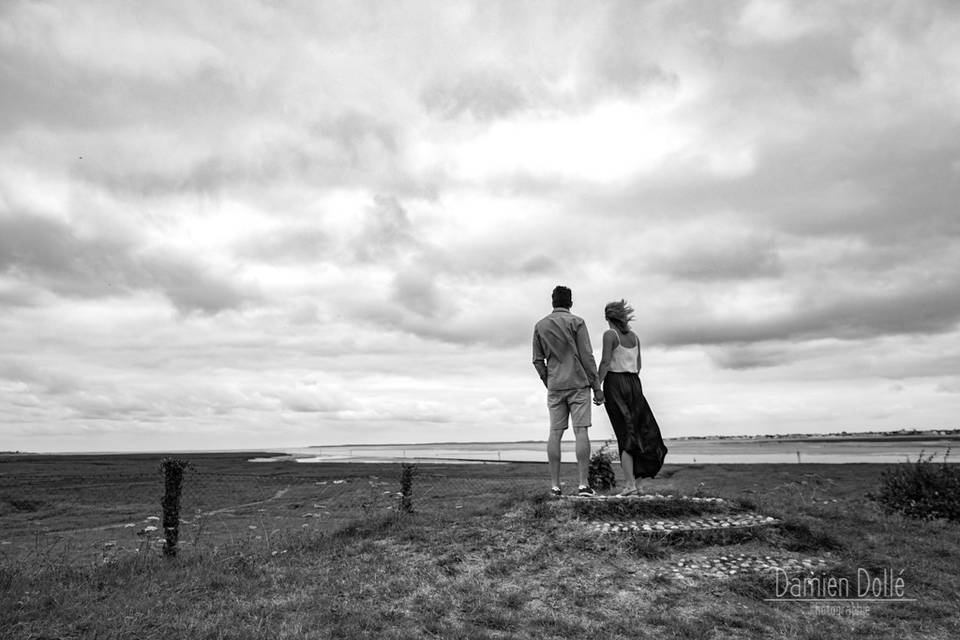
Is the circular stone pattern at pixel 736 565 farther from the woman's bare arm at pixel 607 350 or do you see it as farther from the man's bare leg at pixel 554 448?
the woman's bare arm at pixel 607 350

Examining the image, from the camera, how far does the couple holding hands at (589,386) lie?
871cm

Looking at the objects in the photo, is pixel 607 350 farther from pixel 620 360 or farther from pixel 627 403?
pixel 627 403

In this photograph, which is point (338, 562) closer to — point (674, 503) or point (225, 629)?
point (225, 629)

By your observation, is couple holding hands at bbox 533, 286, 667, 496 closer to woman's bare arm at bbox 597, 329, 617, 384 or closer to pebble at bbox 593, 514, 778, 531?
woman's bare arm at bbox 597, 329, 617, 384

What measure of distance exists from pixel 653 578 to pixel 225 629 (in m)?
4.25

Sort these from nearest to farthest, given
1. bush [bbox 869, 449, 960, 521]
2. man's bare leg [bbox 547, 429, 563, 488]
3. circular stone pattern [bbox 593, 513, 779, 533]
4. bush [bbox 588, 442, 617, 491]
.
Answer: circular stone pattern [bbox 593, 513, 779, 533]
man's bare leg [bbox 547, 429, 563, 488]
bush [bbox 869, 449, 960, 521]
bush [bbox 588, 442, 617, 491]

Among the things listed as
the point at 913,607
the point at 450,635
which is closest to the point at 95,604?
the point at 450,635

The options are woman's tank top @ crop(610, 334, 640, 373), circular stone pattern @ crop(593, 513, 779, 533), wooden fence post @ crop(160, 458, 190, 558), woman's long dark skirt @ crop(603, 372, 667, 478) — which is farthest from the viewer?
woman's tank top @ crop(610, 334, 640, 373)

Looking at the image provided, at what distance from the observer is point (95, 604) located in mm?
5980

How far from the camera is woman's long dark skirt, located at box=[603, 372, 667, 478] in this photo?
30.6 ft

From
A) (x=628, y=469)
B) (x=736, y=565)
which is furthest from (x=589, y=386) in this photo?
(x=736, y=565)

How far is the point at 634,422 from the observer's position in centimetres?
941

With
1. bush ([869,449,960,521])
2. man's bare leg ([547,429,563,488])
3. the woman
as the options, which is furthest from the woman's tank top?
bush ([869,449,960,521])

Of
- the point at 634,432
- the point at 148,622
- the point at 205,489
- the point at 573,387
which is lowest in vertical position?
the point at 205,489
